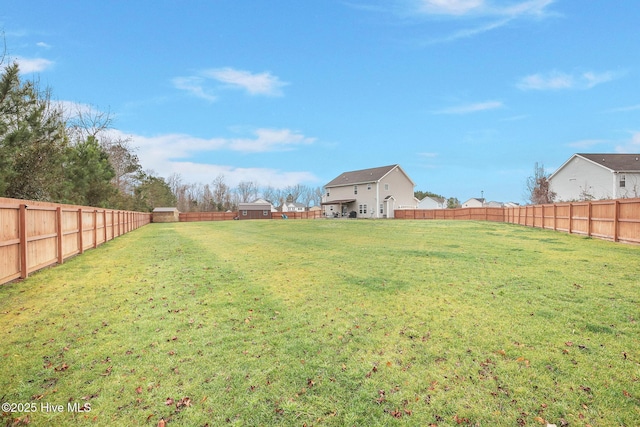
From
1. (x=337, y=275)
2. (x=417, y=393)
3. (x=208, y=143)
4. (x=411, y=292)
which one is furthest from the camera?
(x=208, y=143)

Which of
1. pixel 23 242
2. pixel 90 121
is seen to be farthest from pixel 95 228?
pixel 90 121

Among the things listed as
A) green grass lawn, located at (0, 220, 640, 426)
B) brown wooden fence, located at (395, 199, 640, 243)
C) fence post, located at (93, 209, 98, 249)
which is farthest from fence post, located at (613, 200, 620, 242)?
fence post, located at (93, 209, 98, 249)

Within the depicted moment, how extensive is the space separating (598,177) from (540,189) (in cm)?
642

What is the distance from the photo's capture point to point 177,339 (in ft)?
12.5

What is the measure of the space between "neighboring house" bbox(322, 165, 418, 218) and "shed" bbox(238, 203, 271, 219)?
12.0 meters

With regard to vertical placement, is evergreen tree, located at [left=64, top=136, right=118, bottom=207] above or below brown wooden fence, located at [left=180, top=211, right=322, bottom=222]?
above

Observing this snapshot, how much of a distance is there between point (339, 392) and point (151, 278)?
18.6 ft

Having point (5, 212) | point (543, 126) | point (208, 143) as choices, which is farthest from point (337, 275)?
point (208, 143)

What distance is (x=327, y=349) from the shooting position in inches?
138

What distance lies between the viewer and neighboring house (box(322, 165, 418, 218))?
141 feet

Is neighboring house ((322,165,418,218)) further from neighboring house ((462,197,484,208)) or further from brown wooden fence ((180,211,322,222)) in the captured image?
neighboring house ((462,197,484,208))

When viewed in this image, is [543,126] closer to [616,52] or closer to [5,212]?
[616,52]

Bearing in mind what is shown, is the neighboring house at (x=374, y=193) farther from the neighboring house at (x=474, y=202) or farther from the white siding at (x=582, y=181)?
the neighboring house at (x=474, y=202)

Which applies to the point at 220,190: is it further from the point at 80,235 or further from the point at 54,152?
the point at 80,235
